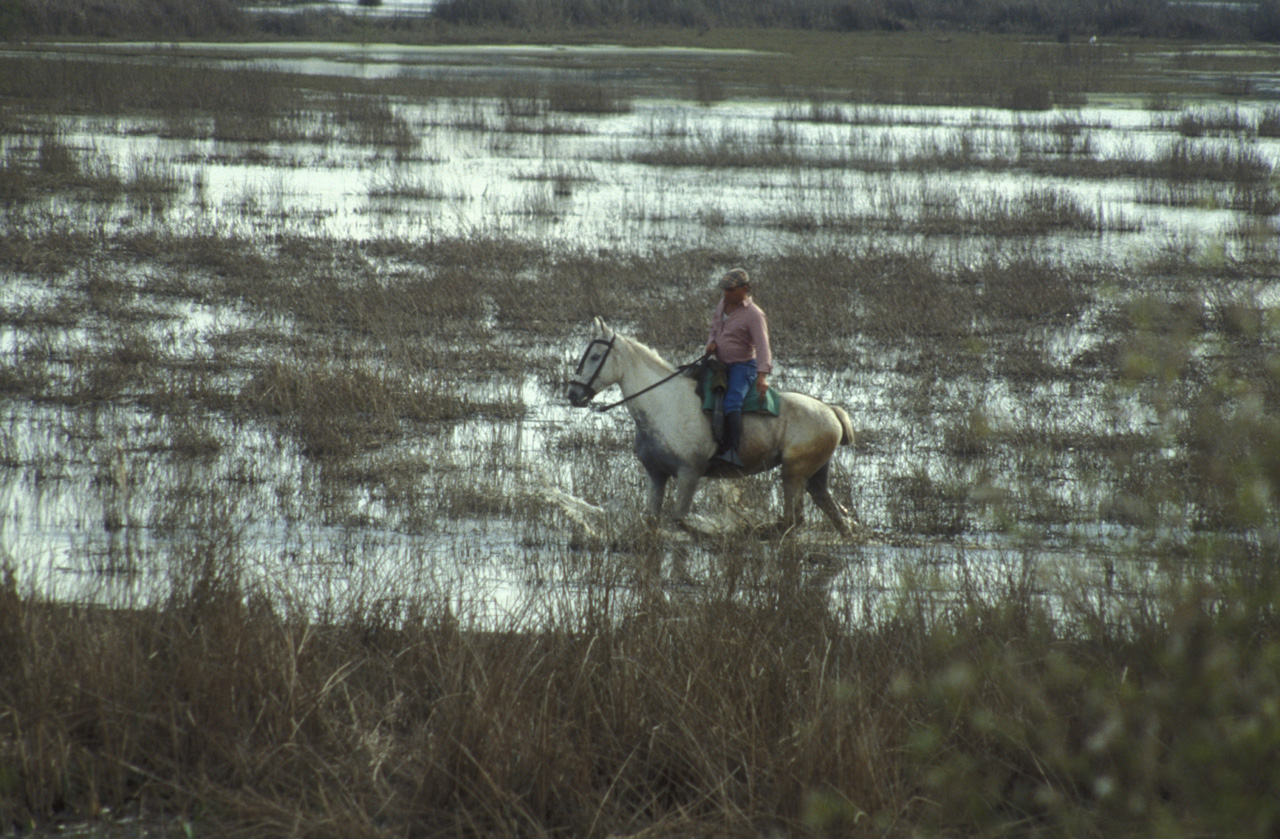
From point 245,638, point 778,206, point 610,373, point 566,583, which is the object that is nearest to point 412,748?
point 245,638

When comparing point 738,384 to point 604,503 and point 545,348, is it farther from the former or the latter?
point 545,348

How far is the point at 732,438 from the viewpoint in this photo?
8.86 m

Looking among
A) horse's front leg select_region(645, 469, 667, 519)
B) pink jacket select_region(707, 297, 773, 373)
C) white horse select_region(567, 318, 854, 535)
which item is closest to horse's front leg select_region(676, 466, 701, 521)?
white horse select_region(567, 318, 854, 535)

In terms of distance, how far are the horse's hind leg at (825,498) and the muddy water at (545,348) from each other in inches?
9.0

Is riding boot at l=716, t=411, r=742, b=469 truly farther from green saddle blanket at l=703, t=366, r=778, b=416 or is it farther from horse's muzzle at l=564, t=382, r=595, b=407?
horse's muzzle at l=564, t=382, r=595, b=407

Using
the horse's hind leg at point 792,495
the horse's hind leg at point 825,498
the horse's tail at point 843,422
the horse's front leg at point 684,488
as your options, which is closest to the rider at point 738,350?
the horse's front leg at point 684,488

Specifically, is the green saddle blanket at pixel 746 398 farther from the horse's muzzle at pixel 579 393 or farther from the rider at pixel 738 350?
the horse's muzzle at pixel 579 393

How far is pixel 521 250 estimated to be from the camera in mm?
19172

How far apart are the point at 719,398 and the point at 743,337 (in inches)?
19.6

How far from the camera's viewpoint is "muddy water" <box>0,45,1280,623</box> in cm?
790

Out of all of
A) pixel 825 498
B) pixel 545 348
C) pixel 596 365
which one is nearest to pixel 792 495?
pixel 825 498

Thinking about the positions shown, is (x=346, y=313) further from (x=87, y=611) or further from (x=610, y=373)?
(x=87, y=611)

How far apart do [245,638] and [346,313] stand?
10.7 metres

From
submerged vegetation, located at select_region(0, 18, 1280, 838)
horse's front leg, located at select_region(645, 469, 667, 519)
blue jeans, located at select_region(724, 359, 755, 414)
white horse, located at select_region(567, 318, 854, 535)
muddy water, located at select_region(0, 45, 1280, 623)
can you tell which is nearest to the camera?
submerged vegetation, located at select_region(0, 18, 1280, 838)
